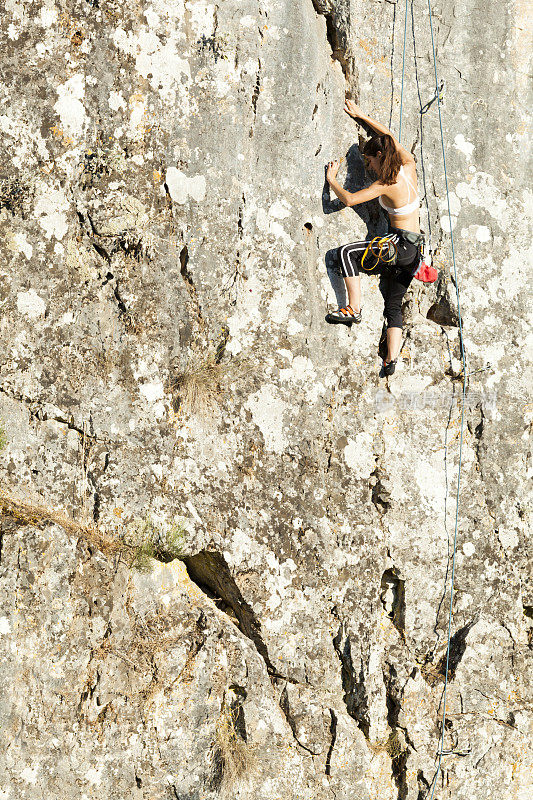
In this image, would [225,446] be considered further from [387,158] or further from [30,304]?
[387,158]

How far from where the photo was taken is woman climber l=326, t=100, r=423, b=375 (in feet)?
17.5

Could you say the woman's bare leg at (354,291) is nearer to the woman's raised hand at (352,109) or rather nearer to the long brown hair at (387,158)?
the long brown hair at (387,158)

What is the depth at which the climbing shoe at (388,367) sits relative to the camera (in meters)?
5.50

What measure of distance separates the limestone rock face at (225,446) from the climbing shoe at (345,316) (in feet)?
0.30

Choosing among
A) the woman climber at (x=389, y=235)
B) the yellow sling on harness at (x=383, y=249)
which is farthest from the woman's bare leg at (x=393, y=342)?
the yellow sling on harness at (x=383, y=249)

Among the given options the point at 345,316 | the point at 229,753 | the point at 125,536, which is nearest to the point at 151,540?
the point at 125,536

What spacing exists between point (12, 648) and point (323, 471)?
2.46m

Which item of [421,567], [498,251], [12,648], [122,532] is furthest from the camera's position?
[498,251]

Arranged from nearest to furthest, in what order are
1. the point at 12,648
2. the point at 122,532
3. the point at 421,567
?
1. the point at 12,648
2. the point at 122,532
3. the point at 421,567

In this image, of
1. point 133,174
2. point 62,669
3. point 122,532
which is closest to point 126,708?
point 62,669

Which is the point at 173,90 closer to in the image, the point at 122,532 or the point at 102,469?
the point at 102,469

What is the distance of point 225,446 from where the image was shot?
5273 millimetres

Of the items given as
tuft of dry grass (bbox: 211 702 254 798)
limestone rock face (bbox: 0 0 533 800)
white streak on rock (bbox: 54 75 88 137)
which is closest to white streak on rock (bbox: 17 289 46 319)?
limestone rock face (bbox: 0 0 533 800)

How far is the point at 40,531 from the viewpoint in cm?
493
